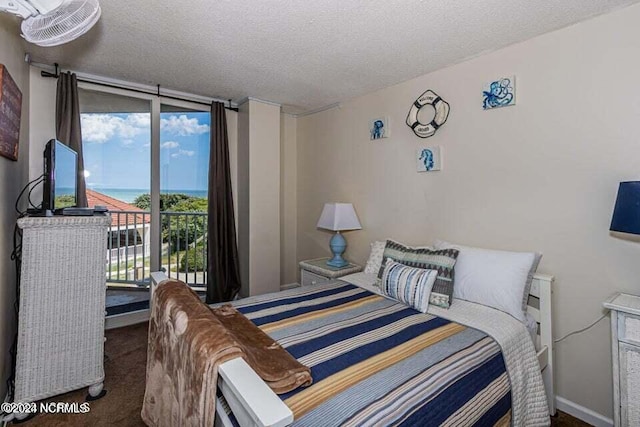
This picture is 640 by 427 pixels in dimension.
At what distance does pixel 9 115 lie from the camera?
5.88ft

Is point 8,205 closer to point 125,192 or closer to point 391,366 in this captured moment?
point 125,192

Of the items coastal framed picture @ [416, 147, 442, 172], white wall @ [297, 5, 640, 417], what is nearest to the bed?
white wall @ [297, 5, 640, 417]

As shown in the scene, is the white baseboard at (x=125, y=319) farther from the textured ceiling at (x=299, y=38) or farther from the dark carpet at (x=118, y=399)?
the textured ceiling at (x=299, y=38)

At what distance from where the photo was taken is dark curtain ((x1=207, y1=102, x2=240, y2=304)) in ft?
11.0

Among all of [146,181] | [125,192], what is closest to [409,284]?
[146,181]

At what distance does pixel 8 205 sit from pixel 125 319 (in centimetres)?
160

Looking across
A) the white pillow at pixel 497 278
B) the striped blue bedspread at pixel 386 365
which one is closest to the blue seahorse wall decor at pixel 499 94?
the white pillow at pixel 497 278

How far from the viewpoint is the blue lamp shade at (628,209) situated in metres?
1.40

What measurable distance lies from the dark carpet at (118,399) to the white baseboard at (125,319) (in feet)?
1.24

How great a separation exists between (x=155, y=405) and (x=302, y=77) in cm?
261

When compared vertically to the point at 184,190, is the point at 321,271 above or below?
below

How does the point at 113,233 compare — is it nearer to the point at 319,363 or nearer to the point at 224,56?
the point at 224,56

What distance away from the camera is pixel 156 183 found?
127 inches

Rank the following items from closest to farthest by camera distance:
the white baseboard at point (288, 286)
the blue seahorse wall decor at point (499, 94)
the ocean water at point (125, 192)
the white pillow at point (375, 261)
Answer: the blue seahorse wall decor at point (499, 94)
the white pillow at point (375, 261)
the ocean water at point (125, 192)
the white baseboard at point (288, 286)
